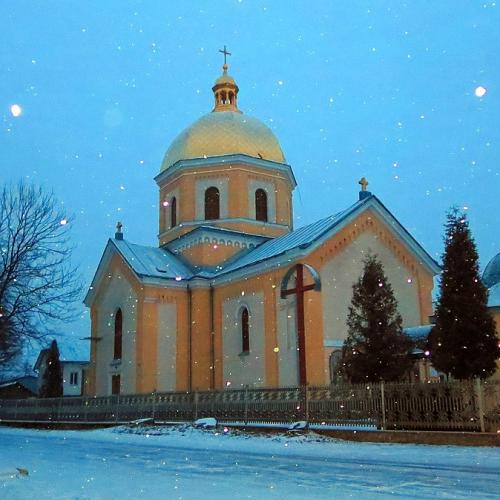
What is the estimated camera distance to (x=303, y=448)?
13.2 meters

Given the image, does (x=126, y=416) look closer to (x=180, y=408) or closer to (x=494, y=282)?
(x=180, y=408)

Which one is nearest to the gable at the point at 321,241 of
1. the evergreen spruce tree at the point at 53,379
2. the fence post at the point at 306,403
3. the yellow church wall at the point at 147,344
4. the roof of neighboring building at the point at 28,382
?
the yellow church wall at the point at 147,344

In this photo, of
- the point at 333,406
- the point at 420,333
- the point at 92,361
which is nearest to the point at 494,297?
the point at 420,333

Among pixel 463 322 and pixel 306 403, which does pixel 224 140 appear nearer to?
pixel 306 403

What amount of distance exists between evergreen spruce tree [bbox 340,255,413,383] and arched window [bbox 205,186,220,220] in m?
13.1

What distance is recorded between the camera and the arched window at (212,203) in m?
29.4

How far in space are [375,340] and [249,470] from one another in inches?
316

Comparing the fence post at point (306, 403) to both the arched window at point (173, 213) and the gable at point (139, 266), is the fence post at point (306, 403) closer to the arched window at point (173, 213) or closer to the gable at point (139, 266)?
the gable at point (139, 266)

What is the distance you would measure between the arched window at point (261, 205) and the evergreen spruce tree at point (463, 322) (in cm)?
1417

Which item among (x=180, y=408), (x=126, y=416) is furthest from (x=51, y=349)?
(x=180, y=408)

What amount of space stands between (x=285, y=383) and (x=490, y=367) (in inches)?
333

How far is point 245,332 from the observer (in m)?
25.2

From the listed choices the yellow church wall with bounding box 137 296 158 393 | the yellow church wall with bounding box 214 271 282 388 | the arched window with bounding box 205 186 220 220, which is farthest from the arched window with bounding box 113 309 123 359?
the arched window with bounding box 205 186 220 220

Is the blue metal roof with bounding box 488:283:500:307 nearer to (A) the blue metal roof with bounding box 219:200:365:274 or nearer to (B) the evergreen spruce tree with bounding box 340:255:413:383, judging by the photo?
(A) the blue metal roof with bounding box 219:200:365:274
